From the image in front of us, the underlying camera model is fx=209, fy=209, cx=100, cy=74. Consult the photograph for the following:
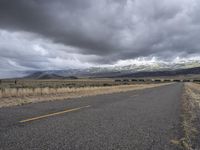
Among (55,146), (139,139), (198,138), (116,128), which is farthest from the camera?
(116,128)

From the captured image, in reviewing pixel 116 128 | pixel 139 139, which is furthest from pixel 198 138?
pixel 116 128

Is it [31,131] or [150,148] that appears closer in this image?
[150,148]

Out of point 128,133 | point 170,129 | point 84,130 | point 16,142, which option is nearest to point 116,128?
point 128,133

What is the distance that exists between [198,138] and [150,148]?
1968mm

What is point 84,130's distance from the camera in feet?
19.2

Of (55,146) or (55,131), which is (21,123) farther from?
(55,146)

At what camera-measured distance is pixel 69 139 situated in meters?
4.92

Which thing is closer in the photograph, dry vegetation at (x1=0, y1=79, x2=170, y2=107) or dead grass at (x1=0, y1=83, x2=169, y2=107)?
dead grass at (x1=0, y1=83, x2=169, y2=107)

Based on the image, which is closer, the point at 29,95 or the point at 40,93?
the point at 29,95

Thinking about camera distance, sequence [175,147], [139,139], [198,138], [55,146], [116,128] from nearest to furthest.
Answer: [55,146] < [175,147] < [139,139] < [198,138] < [116,128]

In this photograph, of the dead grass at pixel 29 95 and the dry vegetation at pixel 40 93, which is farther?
the dry vegetation at pixel 40 93

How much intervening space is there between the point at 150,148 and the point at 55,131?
2.50 meters

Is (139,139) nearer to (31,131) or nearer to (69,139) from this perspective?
(69,139)

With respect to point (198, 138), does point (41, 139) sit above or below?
above
